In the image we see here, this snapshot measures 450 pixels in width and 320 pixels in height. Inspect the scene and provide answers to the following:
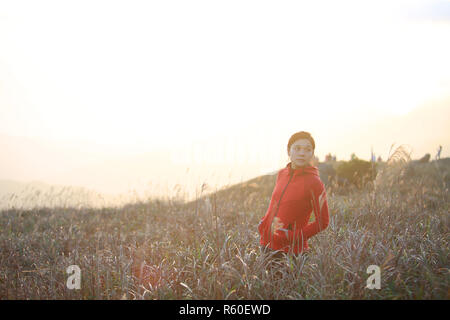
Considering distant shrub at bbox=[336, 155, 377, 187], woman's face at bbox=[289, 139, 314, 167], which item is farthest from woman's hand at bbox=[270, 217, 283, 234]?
distant shrub at bbox=[336, 155, 377, 187]

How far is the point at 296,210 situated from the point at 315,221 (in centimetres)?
21

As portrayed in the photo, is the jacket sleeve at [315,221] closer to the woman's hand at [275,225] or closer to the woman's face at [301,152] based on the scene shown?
the woman's hand at [275,225]

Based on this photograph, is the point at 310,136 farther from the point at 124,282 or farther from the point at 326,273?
the point at 124,282

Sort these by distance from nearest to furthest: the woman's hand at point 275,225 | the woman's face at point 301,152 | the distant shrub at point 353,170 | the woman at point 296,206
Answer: the woman's hand at point 275,225
the woman at point 296,206
the woman's face at point 301,152
the distant shrub at point 353,170

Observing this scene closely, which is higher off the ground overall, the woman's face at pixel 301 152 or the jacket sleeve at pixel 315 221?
the woman's face at pixel 301 152

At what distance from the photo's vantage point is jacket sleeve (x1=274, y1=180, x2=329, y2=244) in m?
2.75

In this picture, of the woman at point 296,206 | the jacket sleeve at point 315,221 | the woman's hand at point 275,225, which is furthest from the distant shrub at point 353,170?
the woman's hand at point 275,225

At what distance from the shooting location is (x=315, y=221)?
2801 mm

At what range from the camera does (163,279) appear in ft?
10.3

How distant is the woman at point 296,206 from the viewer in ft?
9.30

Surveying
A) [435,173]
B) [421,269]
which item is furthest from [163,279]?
[435,173]

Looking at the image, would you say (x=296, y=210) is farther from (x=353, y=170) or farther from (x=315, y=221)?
(x=353, y=170)

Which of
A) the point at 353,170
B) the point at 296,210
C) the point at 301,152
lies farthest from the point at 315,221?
the point at 353,170

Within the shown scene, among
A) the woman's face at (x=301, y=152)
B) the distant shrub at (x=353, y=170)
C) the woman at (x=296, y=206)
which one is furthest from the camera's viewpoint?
the distant shrub at (x=353, y=170)
